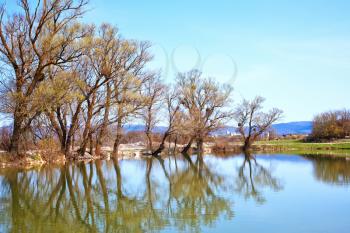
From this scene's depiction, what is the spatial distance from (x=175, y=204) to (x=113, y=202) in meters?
1.77

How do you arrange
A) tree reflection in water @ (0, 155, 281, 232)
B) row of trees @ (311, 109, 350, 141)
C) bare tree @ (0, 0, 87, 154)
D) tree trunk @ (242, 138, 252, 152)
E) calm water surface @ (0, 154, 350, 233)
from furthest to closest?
row of trees @ (311, 109, 350, 141) < tree trunk @ (242, 138, 252, 152) < bare tree @ (0, 0, 87, 154) < tree reflection in water @ (0, 155, 281, 232) < calm water surface @ (0, 154, 350, 233)

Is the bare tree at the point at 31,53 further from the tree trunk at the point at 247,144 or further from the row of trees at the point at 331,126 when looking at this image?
the row of trees at the point at 331,126

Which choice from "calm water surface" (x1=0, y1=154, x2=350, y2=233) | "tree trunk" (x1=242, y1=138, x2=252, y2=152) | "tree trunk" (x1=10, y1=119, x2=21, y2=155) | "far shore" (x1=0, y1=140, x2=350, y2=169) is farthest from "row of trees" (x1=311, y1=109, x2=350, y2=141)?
"tree trunk" (x1=10, y1=119, x2=21, y2=155)

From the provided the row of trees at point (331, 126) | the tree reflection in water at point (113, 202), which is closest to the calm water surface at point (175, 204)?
the tree reflection in water at point (113, 202)

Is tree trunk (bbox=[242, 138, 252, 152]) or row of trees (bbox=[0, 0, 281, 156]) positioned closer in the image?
row of trees (bbox=[0, 0, 281, 156])

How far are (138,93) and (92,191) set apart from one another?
1924cm

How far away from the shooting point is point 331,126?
56.1 meters

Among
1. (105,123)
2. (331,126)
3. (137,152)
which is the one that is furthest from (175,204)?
(331,126)

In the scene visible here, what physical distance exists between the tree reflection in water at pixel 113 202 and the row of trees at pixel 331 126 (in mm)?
41082

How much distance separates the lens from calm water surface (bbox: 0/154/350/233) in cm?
860

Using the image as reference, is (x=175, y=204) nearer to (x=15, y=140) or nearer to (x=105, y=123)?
(x=15, y=140)

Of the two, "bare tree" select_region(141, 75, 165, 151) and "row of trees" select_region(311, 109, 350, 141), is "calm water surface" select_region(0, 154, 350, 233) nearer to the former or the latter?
"bare tree" select_region(141, 75, 165, 151)

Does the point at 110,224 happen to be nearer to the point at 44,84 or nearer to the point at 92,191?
the point at 92,191

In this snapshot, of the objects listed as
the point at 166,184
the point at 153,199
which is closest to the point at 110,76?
the point at 166,184
